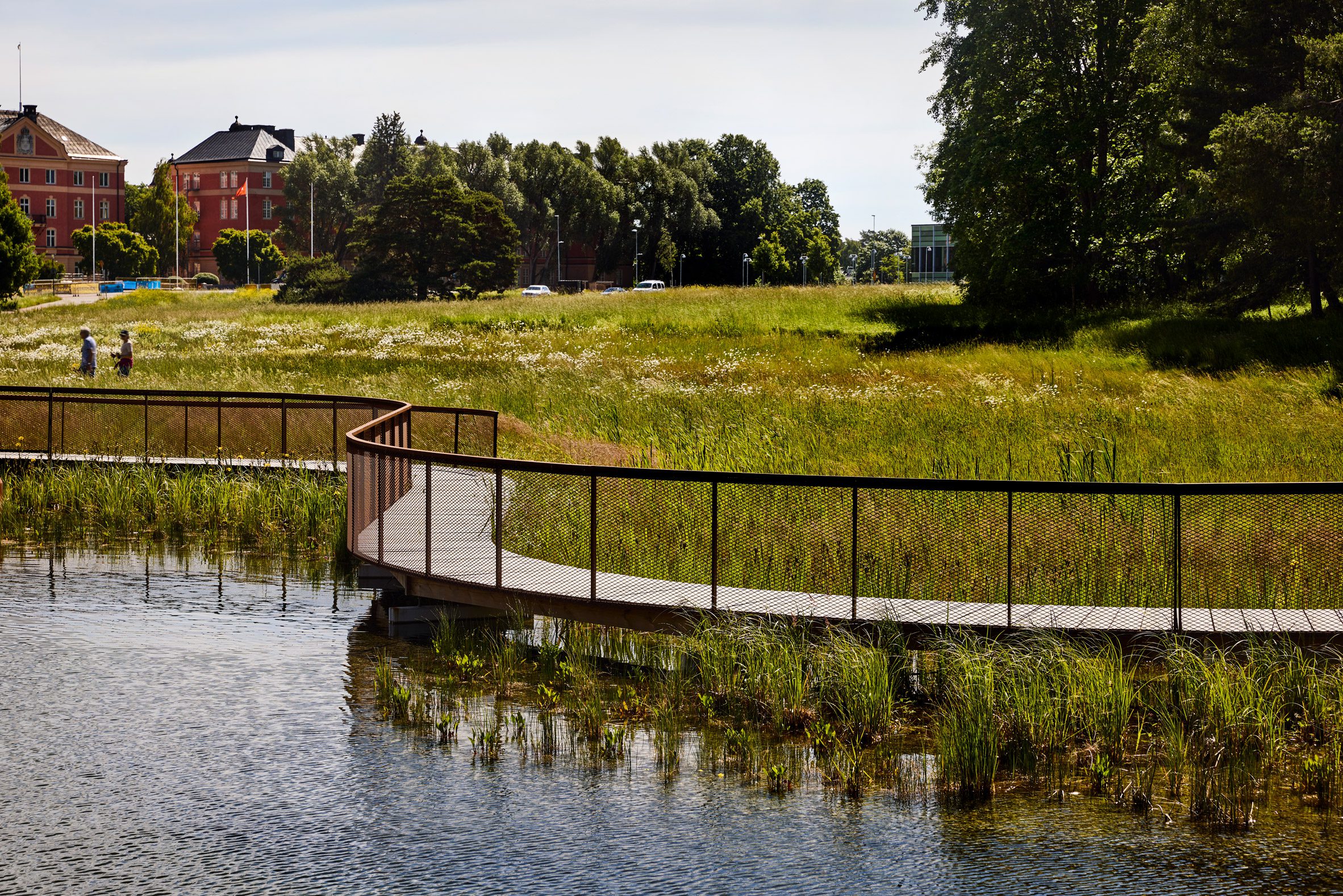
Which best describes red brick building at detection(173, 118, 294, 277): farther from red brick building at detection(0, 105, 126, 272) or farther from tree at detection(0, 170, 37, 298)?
tree at detection(0, 170, 37, 298)

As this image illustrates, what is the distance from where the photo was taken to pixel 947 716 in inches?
382

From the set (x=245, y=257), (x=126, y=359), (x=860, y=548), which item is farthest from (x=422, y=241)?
(x=860, y=548)

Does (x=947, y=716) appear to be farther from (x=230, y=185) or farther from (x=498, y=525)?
(x=230, y=185)

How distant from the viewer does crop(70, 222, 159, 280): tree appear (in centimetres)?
11525

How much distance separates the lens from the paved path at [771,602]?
10.9 metres

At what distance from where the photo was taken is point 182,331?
164 feet

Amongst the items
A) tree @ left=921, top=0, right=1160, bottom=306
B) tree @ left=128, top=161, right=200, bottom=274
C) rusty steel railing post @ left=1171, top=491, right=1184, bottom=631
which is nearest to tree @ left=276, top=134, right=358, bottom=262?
tree @ left=128, top=161, right=200, bottom=274

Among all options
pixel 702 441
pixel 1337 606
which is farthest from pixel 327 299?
pixel 1337 606

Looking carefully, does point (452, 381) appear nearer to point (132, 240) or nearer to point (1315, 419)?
point (1315, 419)

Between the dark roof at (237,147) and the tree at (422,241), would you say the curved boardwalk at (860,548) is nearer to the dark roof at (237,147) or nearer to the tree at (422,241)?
the tree at (422,241)

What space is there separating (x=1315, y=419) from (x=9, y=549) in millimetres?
22418

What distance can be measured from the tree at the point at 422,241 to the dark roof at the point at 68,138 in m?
63.9

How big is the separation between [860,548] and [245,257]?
394ft

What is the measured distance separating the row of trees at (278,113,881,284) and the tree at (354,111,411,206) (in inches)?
4.0
